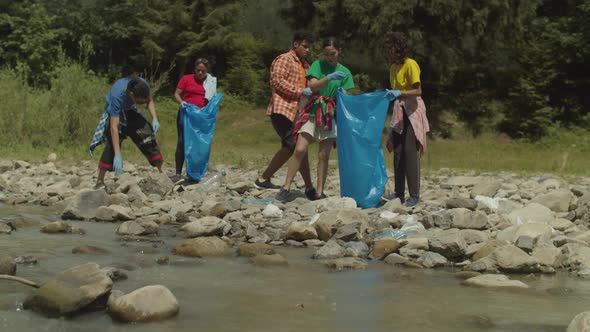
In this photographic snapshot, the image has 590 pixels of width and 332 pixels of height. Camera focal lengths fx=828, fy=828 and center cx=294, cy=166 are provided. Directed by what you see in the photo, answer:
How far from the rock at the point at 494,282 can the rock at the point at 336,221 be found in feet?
5.11

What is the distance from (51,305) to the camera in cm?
397

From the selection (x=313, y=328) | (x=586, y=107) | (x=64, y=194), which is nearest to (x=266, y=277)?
(x=313, y=328)

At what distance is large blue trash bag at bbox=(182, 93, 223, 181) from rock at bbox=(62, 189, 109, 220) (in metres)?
1.86

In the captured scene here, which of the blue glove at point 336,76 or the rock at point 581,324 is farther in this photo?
the blue glove at point 336,76

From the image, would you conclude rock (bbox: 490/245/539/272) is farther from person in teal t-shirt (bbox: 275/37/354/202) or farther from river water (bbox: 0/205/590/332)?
person in teal t-shirt (bbox: 275/37/354/202)

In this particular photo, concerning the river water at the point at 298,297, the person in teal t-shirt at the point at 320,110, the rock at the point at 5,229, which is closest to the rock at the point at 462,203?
the person in teal t-shirt at the point at 320,110

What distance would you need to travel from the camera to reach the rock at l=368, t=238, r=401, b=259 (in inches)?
231

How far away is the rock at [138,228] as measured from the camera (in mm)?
6562

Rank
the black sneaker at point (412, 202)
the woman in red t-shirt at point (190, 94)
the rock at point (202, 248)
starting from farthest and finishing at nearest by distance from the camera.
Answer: the woman in red t-shirt at point (190, 94) < the black sneaker at point (412, 202) < the rock at point (202, 248)

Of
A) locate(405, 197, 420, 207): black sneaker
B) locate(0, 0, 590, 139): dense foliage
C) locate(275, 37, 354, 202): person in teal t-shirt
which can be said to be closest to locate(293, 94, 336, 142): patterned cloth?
locate(275, 37, 354, 202): person in teal t-shirt

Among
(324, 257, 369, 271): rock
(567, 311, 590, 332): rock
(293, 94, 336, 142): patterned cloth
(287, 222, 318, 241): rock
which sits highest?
→ (293, 94, 336, 142): patterned cloth

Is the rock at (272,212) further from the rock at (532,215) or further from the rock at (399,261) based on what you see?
the rock at (532,215)

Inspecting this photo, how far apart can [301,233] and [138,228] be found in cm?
131

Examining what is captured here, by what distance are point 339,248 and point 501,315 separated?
1.84m
